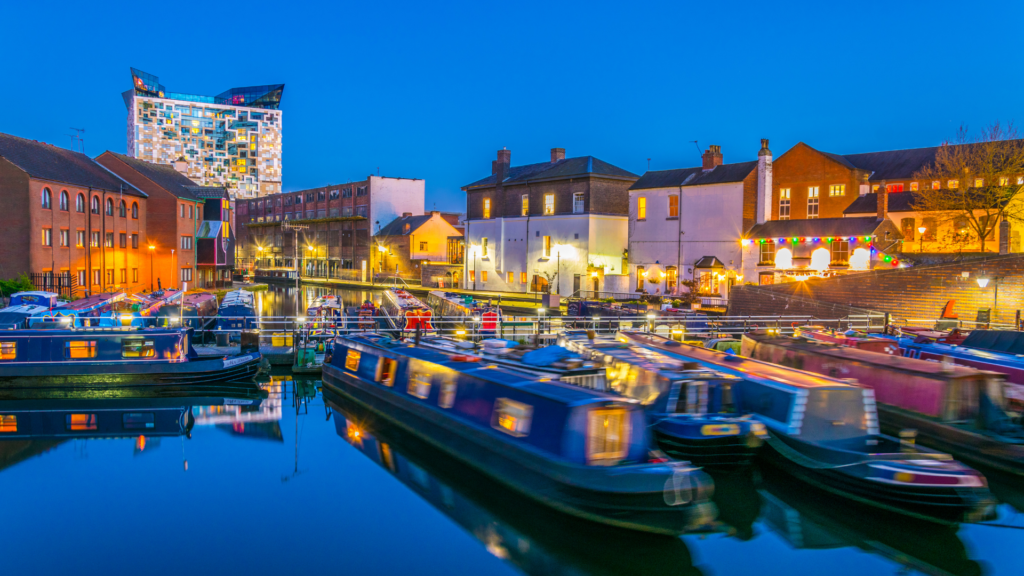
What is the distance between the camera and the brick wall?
25.5m

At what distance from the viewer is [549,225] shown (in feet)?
169

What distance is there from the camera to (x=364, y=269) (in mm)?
72562

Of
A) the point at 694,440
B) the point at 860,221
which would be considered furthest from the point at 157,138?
the point at 694,440

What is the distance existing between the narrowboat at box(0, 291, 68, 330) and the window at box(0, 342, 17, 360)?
2479mm

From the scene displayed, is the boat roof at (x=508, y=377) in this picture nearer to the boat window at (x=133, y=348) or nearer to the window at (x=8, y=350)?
the boat window at (x=133, y=348)

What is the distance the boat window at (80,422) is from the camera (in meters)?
17.4

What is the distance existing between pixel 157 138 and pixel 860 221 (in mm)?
170304

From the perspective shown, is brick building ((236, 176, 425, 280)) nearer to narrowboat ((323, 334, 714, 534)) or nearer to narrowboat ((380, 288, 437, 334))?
narrowboat ((380, 288, 437, 334))

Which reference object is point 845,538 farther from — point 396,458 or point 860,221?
point 860,221

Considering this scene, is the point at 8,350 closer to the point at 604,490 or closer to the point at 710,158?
the point at 604,490

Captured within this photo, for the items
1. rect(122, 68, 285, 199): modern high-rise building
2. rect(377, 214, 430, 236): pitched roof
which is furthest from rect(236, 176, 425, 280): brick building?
rect(122, 68, 285, 199): modern high-rise building

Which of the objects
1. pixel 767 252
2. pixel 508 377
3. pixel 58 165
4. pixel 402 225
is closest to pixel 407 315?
pixel 508 377

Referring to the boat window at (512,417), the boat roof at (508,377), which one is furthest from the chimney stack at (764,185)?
the boat window at (512,417)

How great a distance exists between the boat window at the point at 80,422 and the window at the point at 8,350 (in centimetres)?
402
